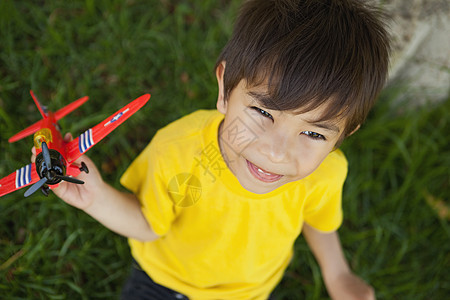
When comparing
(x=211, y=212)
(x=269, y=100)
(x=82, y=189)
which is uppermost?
(x=269, y=100)

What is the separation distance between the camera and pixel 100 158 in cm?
205

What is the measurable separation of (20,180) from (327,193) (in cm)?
91

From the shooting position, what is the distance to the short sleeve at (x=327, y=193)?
1.34 m

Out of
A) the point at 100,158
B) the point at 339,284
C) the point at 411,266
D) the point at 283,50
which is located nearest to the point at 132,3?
the point at 100,158

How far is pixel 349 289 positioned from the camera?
5.23ft

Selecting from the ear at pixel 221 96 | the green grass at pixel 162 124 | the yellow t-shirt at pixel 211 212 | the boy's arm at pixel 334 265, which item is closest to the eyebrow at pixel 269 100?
the ear at pixel 221 96

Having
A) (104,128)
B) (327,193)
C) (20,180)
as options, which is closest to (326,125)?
(327,193)

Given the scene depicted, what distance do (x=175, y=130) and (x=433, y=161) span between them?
155 centimetres

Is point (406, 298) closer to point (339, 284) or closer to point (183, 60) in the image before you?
point (339, 284)

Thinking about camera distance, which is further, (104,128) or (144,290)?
(144,290)

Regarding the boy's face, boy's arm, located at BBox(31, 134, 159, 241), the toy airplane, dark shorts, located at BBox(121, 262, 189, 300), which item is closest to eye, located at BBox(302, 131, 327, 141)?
the boy's face

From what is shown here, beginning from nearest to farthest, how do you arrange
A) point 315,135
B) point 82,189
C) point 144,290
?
point 315,135 < point 82,189 < point 144,290

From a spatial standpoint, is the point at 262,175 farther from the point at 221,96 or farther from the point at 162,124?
the point at 162,124

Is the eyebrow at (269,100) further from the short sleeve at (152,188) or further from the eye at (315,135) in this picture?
the short sleeve at (152,188)
